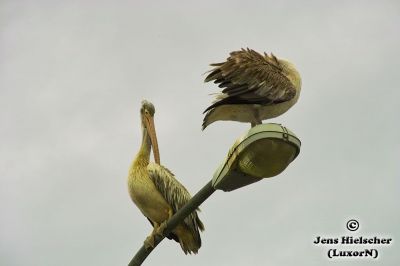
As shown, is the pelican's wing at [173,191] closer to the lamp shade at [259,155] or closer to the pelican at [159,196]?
the pelican at [159,196]

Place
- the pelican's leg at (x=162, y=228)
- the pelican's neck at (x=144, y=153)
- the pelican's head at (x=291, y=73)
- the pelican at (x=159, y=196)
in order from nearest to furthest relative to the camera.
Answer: the pelican's leg at (x=162, y=228)
the pelican's head at (x=291, y=73)
the pelican at (x=159, y=196)
the pelican's neck at (x=144, y=153)

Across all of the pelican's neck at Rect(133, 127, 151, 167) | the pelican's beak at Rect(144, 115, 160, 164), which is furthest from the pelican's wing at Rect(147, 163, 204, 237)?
the pelican's beak at Rect(144, 115, 160, 164)

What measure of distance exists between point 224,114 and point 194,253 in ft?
9.40

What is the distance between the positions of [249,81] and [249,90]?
0.20 m

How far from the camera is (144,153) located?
1106 centimetres

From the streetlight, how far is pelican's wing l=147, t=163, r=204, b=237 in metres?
4.59

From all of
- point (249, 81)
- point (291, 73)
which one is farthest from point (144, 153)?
point (291, 73)

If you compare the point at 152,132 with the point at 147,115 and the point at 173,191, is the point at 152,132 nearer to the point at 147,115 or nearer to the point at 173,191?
the point at 147,115

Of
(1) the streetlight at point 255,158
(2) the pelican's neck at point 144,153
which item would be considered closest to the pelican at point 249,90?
(2) the pelican's neck at point 144,153

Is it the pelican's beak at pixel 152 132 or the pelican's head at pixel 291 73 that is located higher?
the pelican's head at pixel 291 73

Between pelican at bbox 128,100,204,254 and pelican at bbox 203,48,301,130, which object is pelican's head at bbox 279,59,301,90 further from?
pelican at bbox 128,100,204,254

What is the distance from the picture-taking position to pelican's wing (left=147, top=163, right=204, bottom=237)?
1034cm

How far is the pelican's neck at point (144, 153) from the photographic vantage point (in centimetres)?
1095

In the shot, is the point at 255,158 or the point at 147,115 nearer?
the point at 255,158
